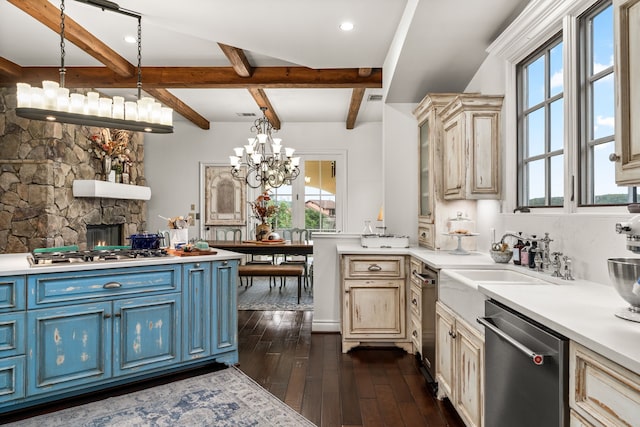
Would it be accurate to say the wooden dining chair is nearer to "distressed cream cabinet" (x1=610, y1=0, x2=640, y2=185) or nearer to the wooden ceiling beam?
the wooden ceiling beam

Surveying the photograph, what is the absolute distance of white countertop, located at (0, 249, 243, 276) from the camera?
2221 mm

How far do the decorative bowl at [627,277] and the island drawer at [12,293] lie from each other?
279 centimetres

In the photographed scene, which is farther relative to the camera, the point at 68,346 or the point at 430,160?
the point at 430,160

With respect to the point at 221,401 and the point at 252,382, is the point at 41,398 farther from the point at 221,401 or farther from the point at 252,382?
the point at 252,382

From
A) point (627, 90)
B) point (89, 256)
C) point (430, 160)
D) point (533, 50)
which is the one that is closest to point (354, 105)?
point (430, 160)

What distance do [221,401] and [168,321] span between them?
0.68 metres

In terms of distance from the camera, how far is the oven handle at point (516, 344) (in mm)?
1183

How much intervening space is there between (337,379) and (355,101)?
3.88m

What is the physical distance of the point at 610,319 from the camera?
3.79 ft

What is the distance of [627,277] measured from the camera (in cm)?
114

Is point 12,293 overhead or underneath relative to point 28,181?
underneath

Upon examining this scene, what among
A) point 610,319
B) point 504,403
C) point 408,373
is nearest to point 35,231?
point 408,373

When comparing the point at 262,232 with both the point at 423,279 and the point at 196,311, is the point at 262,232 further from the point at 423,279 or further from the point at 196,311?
the point at 423,279

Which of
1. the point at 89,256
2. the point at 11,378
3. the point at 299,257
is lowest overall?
the point at 11,378
